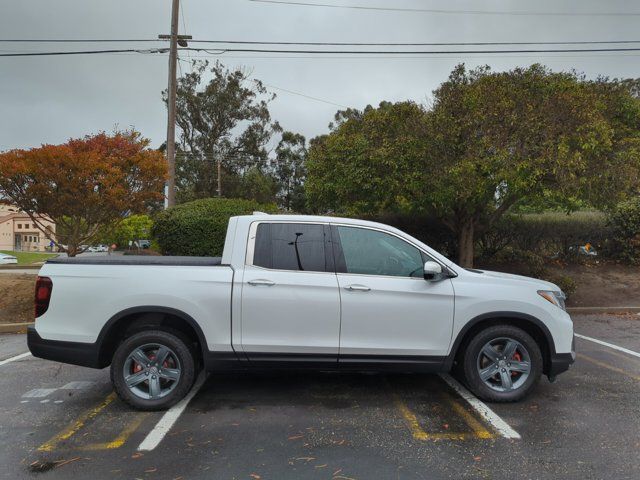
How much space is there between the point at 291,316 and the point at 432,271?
1334 millimetres

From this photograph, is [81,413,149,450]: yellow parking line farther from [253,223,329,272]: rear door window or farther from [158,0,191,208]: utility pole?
[158,0,191,208]: utility pole

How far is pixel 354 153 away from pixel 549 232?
273 inches

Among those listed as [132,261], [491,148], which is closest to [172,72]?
Result: [491,148]

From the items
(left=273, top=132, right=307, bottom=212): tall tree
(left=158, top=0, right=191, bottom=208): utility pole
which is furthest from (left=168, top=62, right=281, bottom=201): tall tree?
(left=158, top=0, right=191, bottom=208): utility pole

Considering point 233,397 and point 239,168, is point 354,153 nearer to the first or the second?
point 233,397

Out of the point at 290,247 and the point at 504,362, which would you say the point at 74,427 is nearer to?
the point at 290,247

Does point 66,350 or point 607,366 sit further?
point 607,366

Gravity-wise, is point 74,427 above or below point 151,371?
below

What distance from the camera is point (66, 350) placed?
4227 mm

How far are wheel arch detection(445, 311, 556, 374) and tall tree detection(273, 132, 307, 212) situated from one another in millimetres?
38073

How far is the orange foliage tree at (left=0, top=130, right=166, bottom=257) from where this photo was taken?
9156mm

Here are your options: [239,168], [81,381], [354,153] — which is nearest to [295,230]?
[81,381]

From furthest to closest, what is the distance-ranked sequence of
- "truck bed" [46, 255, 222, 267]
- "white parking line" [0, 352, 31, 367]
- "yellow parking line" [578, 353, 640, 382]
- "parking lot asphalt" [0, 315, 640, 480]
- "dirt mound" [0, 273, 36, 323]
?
1. "dirt mound" [0, 273, 36, 323]
2. "white parking line" [0, 352, 31, 367]
3. "yellow parking line" [578, 353, 640, 382]
4. "truck bed" [46, 255, 222, 267]
5. "parking lot asphalt" [0, 315, 640, 480]

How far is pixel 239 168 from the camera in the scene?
4306cm
